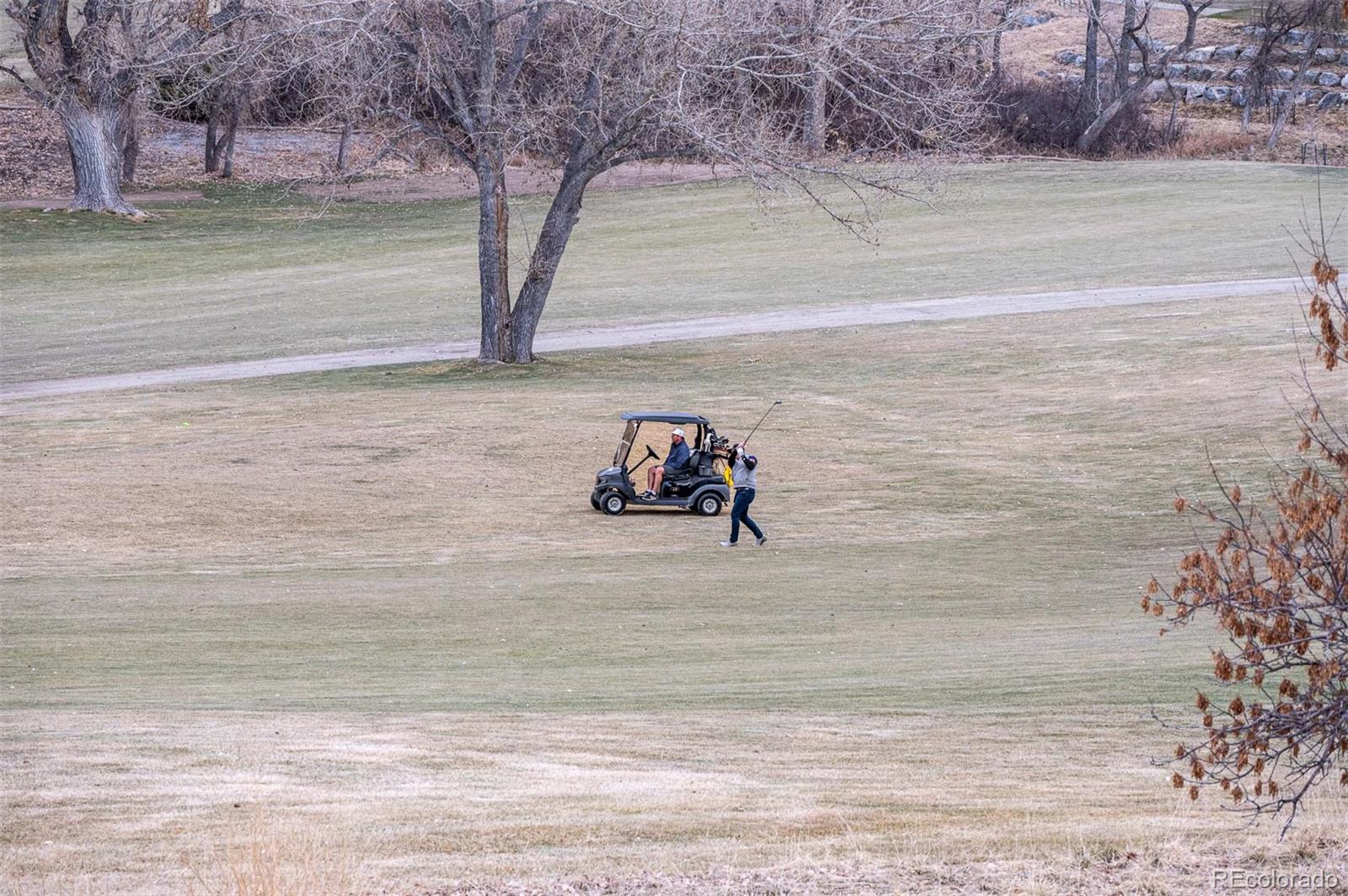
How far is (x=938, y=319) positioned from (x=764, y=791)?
1239 inches

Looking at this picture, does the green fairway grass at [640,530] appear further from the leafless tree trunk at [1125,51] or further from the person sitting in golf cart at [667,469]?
the leafless tree trunk at [1125,51]

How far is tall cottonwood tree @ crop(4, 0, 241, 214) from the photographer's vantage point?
4478cm

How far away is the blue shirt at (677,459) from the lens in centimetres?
2226

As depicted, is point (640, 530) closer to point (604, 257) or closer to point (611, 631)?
point (611, 631)

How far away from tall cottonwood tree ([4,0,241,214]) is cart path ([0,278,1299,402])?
8043mm

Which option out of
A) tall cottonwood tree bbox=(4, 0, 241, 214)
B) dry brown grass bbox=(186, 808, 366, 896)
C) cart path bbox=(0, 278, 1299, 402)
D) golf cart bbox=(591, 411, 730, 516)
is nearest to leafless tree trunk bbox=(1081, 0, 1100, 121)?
cart path bbox=(0, 278, 1299, 402)

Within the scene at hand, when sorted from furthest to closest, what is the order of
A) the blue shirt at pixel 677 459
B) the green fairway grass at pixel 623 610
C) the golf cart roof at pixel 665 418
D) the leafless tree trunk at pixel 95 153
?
the leafless tree trunk at pixel 95 153, the blue shirt at pixel 677 459, the golf cart roof at pixel 665 418, the green fairway grass at pixel 623 610

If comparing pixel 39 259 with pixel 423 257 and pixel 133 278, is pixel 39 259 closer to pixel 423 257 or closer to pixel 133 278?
pixel 133 278

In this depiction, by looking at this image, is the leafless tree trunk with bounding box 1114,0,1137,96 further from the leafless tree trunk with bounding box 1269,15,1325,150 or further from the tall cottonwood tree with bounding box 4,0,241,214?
the tall cottonwood tree with bounding box 4,0,241,214

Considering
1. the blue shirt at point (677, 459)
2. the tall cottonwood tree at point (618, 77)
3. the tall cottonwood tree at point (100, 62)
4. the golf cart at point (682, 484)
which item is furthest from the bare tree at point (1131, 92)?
the blue shirt at point (677, 459)

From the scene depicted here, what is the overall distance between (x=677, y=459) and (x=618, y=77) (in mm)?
11821

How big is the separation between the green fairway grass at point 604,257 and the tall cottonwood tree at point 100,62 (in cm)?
215

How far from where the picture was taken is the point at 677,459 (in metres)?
22.4

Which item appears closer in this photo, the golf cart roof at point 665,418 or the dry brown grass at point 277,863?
the dry brown grass at point 277,863
